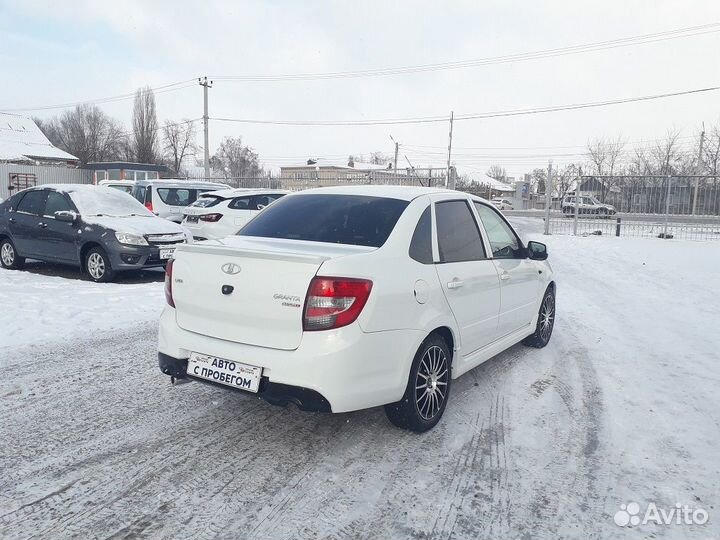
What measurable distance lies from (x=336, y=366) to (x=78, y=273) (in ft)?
28.2

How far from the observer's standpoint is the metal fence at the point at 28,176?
113 ft

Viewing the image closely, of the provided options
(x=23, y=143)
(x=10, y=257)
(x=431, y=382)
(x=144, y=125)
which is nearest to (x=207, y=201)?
(x=10, y=257)

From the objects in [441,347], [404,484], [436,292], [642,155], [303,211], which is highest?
[642,155]

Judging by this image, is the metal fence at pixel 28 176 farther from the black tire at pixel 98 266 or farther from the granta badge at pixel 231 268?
the granta badge at pixel 231 268

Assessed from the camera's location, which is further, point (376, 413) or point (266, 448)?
point (376, 413)

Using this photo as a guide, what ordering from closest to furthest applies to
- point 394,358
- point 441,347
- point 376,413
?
point 394,358
point 441,347
point 376,413

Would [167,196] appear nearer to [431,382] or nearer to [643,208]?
[431,382]

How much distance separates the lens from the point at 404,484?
3.04 meters

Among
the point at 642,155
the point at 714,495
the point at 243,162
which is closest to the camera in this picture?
the point at 714,495

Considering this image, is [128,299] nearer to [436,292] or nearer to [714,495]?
[436,292]

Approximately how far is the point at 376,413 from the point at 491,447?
2.93ft

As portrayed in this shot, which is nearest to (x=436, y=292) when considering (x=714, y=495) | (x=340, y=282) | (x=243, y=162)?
(x=340, y=282)

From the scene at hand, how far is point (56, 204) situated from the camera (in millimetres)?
9523

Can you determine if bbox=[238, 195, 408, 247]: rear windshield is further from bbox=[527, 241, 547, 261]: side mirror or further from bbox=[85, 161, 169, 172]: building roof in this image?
bbox=[85, 161, 169, 172]: building roof
